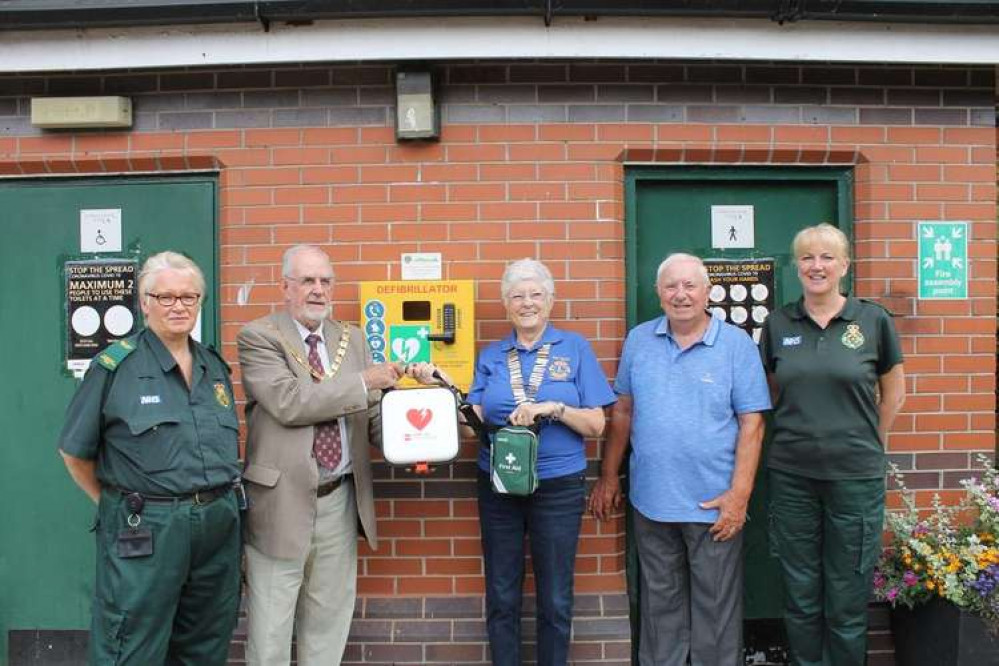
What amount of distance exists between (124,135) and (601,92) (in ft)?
7.65

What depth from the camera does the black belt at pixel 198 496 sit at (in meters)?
2.67

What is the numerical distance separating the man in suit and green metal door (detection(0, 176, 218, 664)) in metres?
0.96

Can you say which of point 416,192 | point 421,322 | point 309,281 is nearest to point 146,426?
point 309,281

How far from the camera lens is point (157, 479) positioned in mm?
2666

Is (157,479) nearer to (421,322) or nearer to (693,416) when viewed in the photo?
(421,322)

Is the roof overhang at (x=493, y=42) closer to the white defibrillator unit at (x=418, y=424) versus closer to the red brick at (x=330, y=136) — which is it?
the red brick at (x=330, y=136)

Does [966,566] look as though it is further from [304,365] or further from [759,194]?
[304,365]

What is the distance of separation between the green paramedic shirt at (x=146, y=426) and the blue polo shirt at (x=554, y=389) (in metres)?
1.07

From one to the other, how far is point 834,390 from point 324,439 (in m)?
2.09

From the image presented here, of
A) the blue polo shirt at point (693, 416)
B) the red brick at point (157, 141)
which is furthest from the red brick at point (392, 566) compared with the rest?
the red brick at point (157, 141)

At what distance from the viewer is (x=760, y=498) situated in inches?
157

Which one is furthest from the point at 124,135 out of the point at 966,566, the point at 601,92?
the point at 966,566

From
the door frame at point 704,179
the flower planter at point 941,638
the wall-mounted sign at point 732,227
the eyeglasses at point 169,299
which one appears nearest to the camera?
the eyeglasses at point 169,299

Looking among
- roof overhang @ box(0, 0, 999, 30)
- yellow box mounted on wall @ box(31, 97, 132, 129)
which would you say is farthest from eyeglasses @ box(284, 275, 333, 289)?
yellow box mounted on wall @ box(31, 97, 132, 129)
